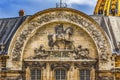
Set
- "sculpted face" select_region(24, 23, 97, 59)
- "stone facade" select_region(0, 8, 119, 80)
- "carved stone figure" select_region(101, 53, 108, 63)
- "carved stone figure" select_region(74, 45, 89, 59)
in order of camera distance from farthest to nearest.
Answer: "sculpted face" select_region(24, 23, 97, 59), "carved stone figure" select_region(74, 45, 89, 59), "stone facade" select_region(0, 8, 119, 80), "carved stone figure" select_region(101, 53, 108, 63)

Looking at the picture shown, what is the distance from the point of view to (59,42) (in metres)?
46.5

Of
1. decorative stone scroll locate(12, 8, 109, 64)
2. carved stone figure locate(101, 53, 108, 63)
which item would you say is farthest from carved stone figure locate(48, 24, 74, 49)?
carved stone figure locate(101, 53, 108, 63)

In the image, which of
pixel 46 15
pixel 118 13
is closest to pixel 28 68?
pixel 46 15

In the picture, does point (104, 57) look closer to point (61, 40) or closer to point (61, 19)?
point (61, 40)

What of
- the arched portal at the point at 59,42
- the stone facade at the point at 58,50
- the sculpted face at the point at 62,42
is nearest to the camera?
the stone facade at the point at 58,50

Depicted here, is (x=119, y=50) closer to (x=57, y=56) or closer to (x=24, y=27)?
(x=57, y=56)

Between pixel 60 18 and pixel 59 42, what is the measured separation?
2000 millimetres

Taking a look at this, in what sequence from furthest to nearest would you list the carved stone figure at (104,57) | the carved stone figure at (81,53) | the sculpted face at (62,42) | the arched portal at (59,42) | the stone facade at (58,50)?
the sculpted face at (62,42) < the carved stone figure at (81,53) < the arched portal at (59,42) < the stone facade at (58,50) < the carved stone figure at (104,57)

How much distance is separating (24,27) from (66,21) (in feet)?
11.6

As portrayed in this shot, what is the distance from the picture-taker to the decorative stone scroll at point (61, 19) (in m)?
46.1

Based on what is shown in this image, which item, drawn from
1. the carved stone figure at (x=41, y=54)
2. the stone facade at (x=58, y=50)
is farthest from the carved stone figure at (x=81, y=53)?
the carved stone figure at (x=41, y=54)

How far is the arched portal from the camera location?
46.1 metres

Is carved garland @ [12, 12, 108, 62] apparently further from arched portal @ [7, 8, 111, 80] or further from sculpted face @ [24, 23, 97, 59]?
sculpted face @ [24, 23, 97, 59]

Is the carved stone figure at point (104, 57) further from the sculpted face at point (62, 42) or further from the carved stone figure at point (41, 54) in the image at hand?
the carved stone figure at point (41, 54)
